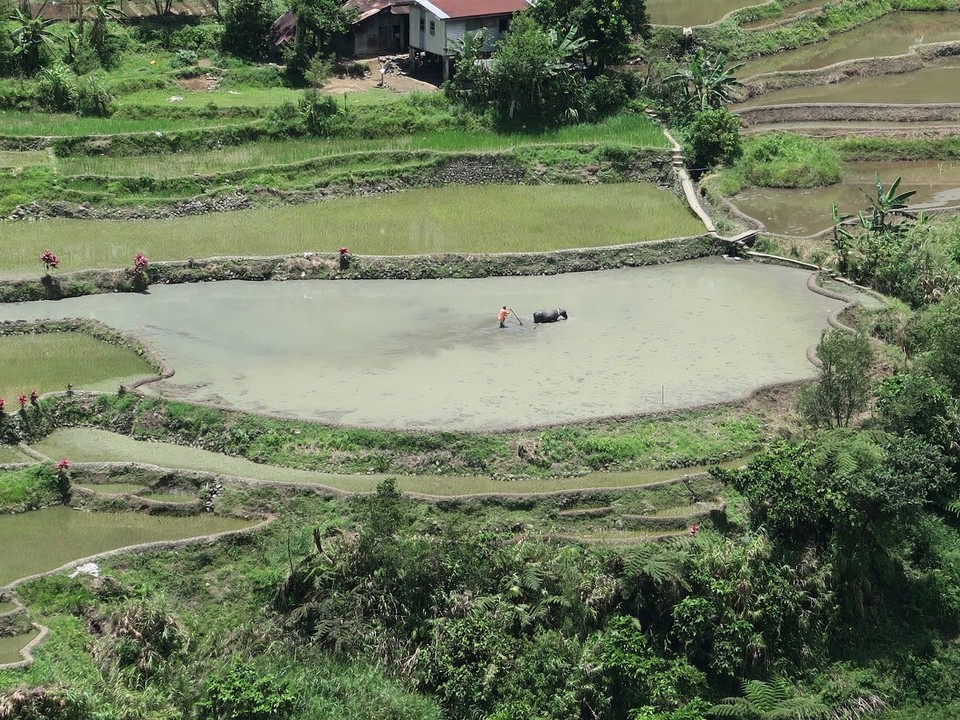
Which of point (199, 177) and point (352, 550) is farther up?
point (199, 177)

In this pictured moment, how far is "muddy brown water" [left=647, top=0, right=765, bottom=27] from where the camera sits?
3941cm

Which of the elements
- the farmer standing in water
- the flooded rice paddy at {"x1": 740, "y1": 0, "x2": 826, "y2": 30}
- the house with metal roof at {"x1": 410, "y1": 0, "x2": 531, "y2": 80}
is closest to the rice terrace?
the house with metal roof at {"x1": 410, "y1": 0, "x2": 531, "y2": 80}

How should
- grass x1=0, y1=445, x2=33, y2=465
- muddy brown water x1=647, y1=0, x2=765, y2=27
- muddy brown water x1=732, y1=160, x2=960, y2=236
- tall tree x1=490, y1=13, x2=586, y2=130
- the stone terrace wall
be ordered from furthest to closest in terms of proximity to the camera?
muddy brown water x1=647, y1=0, x2=765, y2=27 → the stone terrace wall → tall tree x1=490, y1=13, x2=586, y2=130 → muddy brown water x1=732, y1=160, x2=960, y2=236 → grass x1=0, y1=445, x2=33, y2=465

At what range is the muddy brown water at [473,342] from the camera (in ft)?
68.5

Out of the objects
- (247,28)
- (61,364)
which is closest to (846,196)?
(247,28)

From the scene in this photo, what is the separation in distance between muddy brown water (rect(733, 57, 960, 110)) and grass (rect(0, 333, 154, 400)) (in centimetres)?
1971

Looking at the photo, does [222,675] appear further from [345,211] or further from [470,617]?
[345,211]

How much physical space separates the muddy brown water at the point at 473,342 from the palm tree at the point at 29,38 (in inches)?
464

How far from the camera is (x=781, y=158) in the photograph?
31438 mm

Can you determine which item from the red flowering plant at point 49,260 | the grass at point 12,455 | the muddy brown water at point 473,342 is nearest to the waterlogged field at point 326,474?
the grass at point 12,455

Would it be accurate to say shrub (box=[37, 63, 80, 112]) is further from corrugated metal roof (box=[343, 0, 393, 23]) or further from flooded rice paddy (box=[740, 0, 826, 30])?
flooded rice paddy (box=[740, 0, 826, 30])

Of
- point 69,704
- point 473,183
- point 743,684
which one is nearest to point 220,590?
point 69,704

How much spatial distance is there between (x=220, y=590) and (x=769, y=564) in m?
7.47

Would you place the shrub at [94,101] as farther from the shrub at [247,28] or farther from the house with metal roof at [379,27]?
the house with metal roof at [379,27]
